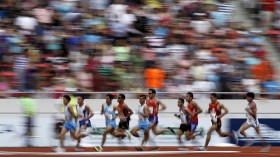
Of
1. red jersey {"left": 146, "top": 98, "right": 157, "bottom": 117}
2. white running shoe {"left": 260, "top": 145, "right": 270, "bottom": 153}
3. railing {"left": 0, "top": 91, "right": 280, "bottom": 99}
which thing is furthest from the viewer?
railing {"left": 0, "top": 91, "right": 280, "bottom": 99}

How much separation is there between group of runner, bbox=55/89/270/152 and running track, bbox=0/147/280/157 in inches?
15.7

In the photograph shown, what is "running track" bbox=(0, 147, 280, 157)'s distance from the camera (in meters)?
19.2

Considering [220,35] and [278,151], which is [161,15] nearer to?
[220,35]

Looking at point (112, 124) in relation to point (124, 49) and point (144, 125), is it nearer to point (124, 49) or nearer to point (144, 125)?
point (144, 125)

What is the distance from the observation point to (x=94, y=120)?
71.6 ft

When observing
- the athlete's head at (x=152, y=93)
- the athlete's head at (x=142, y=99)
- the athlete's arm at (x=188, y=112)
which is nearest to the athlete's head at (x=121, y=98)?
the athlete's head at (x=142, y=99)

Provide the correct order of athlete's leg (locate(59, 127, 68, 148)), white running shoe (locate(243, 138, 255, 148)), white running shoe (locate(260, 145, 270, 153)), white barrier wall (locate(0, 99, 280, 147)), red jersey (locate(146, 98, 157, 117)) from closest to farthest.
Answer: athlete's leg (locate(59, 127, 68, 148)) → red jersey (locate(146, 98, 157, 117)) → white running shoe (locate(260, 145, 270, 153)) → white barrier wall (locate(0, 99, 280, 147)) → white running shoe (locate(243, 138, 255, 148))

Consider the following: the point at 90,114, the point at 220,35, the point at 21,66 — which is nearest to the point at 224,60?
the point at 220,35

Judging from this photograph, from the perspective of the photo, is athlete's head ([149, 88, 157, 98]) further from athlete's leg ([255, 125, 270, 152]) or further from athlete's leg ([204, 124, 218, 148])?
athlete's leg ([255, 125, 270, 152])

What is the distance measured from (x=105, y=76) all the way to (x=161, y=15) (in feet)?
9.07

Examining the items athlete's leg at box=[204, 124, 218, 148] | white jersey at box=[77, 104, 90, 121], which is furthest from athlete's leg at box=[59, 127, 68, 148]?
athlete's leg at box=[204, 124, 218, 148]

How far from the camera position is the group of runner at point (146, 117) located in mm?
20141

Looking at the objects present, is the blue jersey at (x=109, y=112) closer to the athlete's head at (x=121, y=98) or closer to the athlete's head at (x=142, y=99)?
the athlete's head at (x=121, y=98)

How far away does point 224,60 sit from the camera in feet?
71.5
